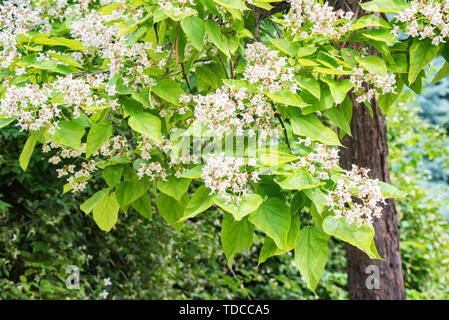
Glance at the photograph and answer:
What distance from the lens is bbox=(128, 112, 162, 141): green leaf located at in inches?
47.6

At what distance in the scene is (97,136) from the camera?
50.0 inches

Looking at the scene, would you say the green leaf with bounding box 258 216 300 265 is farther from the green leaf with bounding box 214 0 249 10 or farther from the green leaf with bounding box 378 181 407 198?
the green leaf with bounding box 214 0 249 10

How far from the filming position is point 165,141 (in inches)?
54.2

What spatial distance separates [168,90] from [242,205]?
436 mm

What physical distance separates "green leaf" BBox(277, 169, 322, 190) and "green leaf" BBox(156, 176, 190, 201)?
0.38m

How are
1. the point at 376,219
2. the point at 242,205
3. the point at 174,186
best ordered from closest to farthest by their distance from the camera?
the point at 242,205 < the point at 174,186 < the point at 376,219

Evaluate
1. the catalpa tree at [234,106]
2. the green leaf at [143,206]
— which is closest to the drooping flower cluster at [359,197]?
the catalpa tree at [234,106]

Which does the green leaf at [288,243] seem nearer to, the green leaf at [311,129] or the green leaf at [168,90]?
the green leaf at [311,129]

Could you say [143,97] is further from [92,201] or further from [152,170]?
[92,201]

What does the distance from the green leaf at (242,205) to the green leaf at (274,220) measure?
1.7 inches

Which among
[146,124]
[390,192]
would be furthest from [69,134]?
[390,192]

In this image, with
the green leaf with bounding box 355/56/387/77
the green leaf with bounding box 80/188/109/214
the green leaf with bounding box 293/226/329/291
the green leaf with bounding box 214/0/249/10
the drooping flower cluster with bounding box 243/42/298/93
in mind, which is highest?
the green leaf with bounding box 214/0/249/10

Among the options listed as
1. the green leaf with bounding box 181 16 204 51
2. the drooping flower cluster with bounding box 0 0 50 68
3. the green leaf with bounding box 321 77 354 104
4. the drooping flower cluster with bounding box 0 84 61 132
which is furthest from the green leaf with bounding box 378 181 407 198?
the drooping flower cluster with bounding box 0 0 50 68

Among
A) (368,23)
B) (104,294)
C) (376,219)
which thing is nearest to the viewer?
(368,23)
